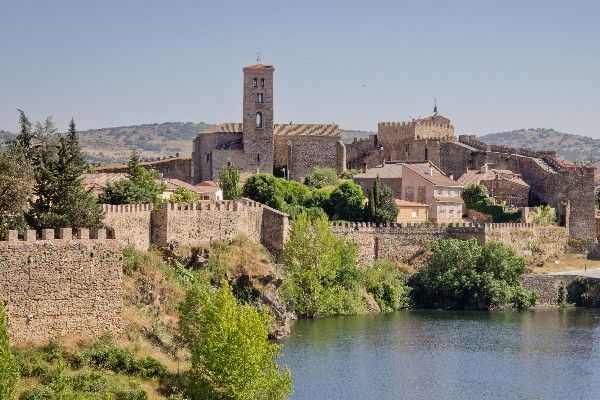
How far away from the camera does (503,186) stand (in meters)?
83.4

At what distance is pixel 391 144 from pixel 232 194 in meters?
25.6

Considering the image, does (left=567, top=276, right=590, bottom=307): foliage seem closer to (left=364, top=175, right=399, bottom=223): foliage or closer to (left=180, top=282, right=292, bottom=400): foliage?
(left=364, top=175, right=399, bottom=223): foliage

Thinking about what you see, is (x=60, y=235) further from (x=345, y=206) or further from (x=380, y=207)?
(x=345, y=206)

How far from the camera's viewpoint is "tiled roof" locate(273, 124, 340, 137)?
3553 inches

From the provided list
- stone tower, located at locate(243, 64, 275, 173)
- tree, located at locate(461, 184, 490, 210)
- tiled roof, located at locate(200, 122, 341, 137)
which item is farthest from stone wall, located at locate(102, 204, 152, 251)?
tiled roof, located at locate(200, 122, 341, 137)

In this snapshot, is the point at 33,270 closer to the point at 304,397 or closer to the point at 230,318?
the point at 230,318

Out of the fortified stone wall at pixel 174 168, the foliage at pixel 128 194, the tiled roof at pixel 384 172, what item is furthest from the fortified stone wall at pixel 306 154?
the foliage at pixel 128 194

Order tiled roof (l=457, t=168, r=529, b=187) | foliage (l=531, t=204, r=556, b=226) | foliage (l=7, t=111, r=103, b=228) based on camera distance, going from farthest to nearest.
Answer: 1. tiled roof (l=457, t=168, r=529, b=187)
2. foliage (l=531, t=204, r=556, b=226)
3. foliage (l=7, t=111, r=103, b=228)

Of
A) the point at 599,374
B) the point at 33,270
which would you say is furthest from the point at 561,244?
the point at 33,270

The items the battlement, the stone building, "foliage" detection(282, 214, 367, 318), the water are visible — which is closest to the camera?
the battlement

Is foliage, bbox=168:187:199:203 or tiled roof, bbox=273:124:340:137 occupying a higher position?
tiled roof, bbox=273:124:340:137

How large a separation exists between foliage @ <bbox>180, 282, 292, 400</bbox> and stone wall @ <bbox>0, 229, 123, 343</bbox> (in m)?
2.78

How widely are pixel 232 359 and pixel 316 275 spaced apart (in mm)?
24300

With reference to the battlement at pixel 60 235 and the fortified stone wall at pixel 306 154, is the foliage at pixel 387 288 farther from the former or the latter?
the battlement at pixel 60 235
